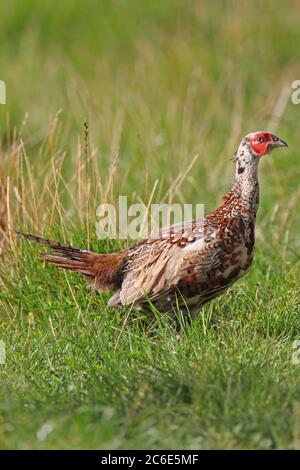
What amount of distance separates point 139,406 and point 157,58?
272 inches

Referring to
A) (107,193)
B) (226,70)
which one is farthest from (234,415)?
(226,70)

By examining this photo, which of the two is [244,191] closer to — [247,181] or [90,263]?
[247,181]

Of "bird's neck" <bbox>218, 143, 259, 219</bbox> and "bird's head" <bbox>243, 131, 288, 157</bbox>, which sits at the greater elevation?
"bird's head" <bbox>243, 131, 288, 157</bbox>

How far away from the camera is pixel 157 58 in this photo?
11.1 meters

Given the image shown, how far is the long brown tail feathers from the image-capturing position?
237 inches

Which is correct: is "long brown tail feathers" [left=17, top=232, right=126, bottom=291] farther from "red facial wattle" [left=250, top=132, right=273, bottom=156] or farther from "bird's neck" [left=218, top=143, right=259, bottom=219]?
"red facial wattle" [left=250, top=132, right=273, bottom=156]

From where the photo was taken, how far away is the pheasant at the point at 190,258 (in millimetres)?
5609

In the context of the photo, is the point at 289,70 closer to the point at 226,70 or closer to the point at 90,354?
the point at 226,70
